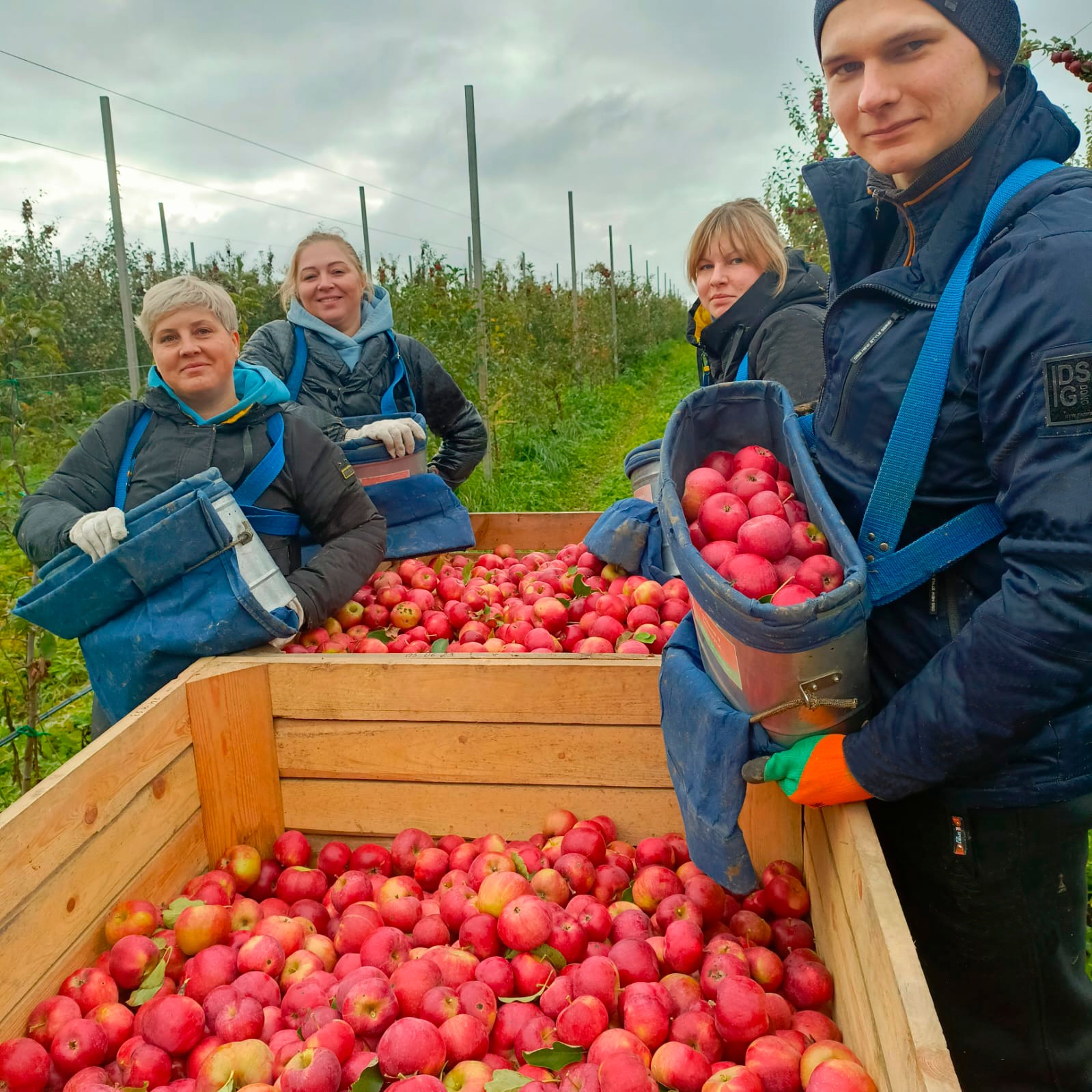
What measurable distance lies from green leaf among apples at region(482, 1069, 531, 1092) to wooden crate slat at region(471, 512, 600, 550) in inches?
130

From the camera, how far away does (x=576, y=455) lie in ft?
38.9

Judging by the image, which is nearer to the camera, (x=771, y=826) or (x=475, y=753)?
(x=771, y=826)

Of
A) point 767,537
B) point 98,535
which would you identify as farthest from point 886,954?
point 98,535

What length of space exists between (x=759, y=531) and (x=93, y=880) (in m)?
1.59

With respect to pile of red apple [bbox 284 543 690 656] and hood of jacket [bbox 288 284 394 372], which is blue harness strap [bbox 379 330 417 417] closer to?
hood of jacket [bbox 288 284 394 372]

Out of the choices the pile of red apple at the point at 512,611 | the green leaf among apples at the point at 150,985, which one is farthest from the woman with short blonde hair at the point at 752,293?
the green leaf among apples at the point at 150,985

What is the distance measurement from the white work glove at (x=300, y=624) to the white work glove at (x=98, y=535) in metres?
0.51

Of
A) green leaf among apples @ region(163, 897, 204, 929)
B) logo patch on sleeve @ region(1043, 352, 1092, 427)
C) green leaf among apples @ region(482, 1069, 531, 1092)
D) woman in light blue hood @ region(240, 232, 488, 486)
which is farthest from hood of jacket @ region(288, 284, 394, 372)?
logo patch on sleeve @ region(1043, 352, 1092, 427)

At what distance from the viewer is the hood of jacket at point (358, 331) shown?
400cm

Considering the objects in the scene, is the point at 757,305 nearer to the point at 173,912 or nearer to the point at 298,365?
the point at 298,365

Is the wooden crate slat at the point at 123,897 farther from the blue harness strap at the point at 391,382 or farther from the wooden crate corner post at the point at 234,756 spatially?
the blue harness strap at the point at 391,382

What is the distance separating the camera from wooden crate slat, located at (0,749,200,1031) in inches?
67.3

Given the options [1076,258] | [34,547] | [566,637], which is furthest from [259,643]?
[1076,258]

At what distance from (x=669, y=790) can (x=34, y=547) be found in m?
2.01
